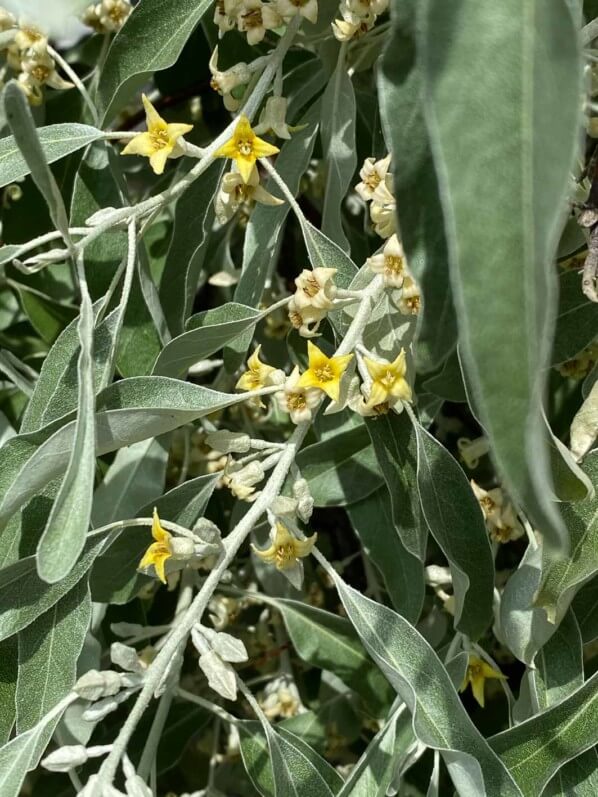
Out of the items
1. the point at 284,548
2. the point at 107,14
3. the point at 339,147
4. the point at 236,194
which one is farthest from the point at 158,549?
the point at 107,14

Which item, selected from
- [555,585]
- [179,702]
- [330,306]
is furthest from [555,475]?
[179,702]

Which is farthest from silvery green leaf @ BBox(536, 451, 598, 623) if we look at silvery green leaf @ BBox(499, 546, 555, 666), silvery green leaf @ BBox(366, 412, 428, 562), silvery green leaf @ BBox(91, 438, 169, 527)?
silvery green leaf @ BBox(91, 438, 169, 527)

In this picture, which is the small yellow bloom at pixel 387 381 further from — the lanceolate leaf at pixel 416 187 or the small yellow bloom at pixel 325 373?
the lanceolate leaf at pixel 416 187

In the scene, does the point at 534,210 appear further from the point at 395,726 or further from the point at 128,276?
the point at 395,726

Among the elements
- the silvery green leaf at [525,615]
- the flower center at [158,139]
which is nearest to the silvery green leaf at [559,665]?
the silvery green leaf at [525,615]

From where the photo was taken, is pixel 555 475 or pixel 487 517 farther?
pixel 487 517

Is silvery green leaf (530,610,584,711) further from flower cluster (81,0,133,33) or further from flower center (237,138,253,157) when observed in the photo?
flower cluster (81,0,133,33)

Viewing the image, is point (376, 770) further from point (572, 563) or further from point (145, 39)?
point (145, 39)
